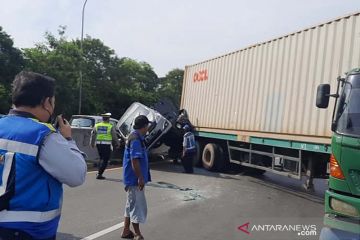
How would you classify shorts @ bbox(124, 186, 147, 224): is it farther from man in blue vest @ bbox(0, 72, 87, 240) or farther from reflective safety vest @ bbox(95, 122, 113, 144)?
reflective safety vest @ bbox(95, 122, 113, 144)

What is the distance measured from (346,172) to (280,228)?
228cm

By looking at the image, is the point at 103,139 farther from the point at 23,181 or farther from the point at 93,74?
the point at 93,74

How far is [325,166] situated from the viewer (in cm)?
984

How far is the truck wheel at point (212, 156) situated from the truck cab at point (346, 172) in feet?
29.0

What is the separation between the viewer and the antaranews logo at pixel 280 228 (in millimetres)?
7078

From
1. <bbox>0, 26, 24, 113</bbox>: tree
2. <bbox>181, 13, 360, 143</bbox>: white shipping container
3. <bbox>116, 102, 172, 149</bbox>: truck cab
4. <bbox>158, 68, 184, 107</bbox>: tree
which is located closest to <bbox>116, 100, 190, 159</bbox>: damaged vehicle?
<bbox>116, 102, 172, 149</bbox>: truck cab

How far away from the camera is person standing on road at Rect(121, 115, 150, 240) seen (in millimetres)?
5992

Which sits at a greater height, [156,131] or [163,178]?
[156,131]

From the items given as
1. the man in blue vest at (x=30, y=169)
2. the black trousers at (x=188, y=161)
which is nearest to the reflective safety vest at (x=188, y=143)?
the black trousers at (x=188, y=161)

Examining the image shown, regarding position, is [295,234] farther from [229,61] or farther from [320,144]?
[229,61]

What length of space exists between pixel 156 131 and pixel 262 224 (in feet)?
24.4

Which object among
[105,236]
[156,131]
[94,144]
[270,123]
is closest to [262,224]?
[105,236]

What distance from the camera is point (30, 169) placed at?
254cm

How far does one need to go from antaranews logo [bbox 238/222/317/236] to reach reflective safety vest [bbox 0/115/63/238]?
190 inches
